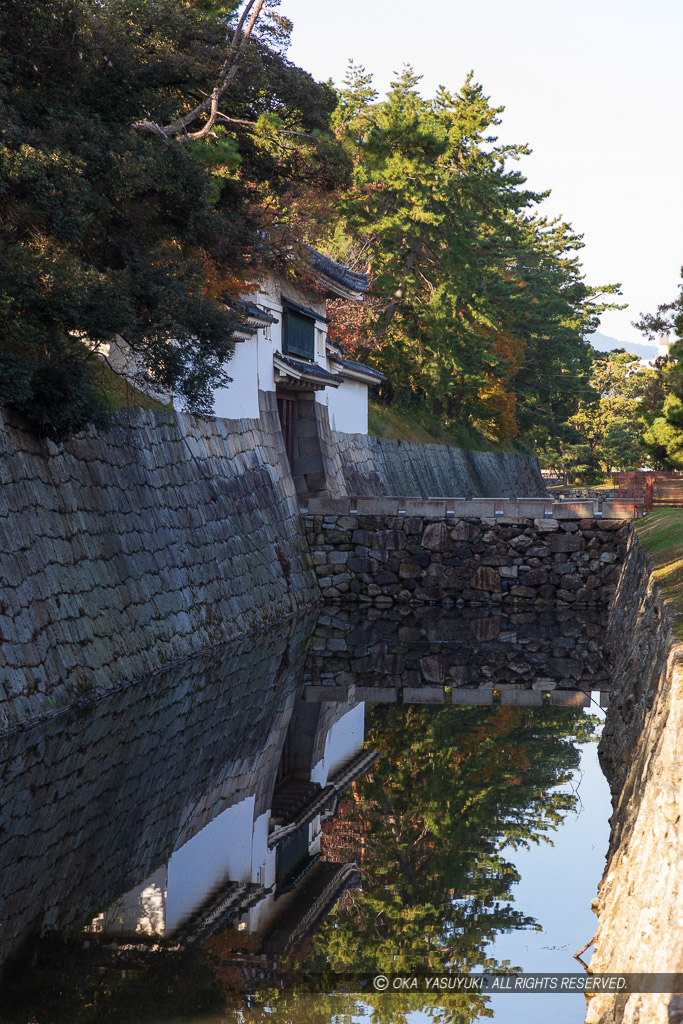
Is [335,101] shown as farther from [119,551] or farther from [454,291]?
[454,291]

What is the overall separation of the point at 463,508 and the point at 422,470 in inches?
604

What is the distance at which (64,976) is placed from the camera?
578 centimetres

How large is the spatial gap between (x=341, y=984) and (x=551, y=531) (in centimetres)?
2056

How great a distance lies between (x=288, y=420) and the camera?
93.7 ft

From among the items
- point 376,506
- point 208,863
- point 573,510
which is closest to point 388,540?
point 376,506

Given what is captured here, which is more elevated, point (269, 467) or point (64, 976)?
point (269, 467)

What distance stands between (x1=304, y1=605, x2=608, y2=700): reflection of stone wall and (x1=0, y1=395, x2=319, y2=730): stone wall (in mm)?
1719

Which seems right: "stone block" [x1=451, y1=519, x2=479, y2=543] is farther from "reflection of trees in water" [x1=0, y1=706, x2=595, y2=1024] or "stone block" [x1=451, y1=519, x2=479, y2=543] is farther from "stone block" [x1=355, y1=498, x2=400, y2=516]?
"reflection of trees in water" [x1=0, y1=706, x2=595, y2=1024]

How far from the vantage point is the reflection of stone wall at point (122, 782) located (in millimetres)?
7129

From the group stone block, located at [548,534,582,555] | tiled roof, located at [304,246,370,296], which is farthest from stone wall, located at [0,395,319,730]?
tiled roof, located at [304,246,370,296]

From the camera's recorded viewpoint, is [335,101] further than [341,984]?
Yes

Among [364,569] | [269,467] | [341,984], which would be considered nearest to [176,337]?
[341,984]

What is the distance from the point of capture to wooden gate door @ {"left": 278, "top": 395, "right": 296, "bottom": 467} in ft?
92.3

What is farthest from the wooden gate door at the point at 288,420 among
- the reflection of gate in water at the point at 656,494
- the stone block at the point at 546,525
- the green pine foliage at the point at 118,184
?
the green pine foliage at the point at 118,184
